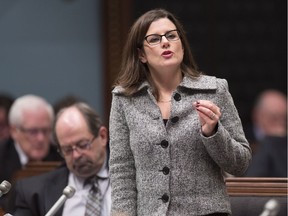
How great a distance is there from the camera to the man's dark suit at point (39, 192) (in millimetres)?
4875

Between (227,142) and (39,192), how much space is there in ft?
4.92

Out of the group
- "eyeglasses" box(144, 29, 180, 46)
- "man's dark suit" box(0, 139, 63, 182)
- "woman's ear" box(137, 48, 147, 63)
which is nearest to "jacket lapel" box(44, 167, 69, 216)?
"woman's ear" box(137, 48, 147, 63)

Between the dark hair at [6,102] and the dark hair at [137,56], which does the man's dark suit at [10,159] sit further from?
the dark hair at [137,56]

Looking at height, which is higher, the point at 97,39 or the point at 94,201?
the point at 94,201

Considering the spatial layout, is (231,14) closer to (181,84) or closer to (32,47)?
(32,47)

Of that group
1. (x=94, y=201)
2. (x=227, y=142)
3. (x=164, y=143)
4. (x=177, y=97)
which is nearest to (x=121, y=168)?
(x=164, y=143)

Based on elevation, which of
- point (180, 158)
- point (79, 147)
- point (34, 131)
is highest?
point (180, 158)

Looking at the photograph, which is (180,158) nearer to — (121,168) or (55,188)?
(121,168)

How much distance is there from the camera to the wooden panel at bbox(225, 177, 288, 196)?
187 inches

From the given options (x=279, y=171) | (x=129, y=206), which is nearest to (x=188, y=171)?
(x=129, y=206)

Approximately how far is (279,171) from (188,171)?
3.12 m

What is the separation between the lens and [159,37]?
12.6 feet

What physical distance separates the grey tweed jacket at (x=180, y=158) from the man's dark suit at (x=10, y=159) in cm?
276

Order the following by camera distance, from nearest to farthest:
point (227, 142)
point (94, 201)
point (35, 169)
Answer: point (227, 142) < point (94, 201) < point (35, 169)
